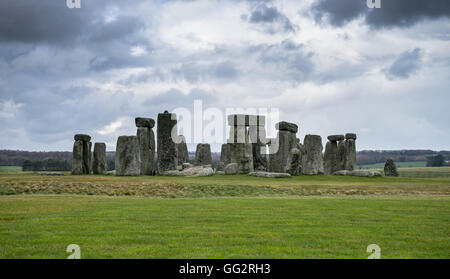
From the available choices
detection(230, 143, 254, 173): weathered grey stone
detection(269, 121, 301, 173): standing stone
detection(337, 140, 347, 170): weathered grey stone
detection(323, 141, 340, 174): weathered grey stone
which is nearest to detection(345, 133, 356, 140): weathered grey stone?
detection(337, 140, 347, 170): weathered grey stone

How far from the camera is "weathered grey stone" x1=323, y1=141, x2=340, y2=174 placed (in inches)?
1452

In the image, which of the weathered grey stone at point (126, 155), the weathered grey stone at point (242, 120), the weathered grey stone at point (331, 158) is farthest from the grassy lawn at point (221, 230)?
the weathered grey stone at point (331, 158)

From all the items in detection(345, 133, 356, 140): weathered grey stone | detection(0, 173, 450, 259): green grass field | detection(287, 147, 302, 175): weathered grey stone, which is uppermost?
detection(345, 133, 356, 140): weathered grey stone

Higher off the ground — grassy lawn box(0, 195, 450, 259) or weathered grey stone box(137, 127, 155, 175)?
weathered grey stone box(137, 127, 155, 175)

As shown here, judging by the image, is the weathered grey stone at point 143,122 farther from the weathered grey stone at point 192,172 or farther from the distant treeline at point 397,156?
the distant treeline at point 397,156

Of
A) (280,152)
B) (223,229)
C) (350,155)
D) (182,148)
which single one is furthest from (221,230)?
(350,155)

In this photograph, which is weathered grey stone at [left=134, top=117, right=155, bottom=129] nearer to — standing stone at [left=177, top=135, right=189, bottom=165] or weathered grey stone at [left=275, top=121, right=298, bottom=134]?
standing stone at [left=177, top=135, right=189, bottom=165]

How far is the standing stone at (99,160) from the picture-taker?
32469mm

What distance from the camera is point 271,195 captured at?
19.2 meters

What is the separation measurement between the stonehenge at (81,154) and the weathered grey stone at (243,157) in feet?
35.8

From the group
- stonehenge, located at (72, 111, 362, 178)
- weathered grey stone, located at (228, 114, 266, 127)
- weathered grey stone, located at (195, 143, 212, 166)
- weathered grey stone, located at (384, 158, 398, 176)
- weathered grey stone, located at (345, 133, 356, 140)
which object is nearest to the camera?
stonehenge, located at (72, 111, 362, 178)

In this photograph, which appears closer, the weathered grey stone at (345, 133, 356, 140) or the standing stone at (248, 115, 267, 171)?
the standing stone at (248, 115, 267, 171)

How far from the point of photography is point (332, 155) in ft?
122
